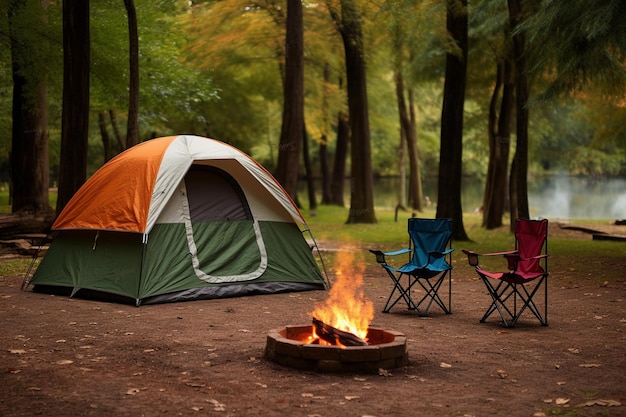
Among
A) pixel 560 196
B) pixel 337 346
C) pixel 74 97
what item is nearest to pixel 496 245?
pixel 74 97

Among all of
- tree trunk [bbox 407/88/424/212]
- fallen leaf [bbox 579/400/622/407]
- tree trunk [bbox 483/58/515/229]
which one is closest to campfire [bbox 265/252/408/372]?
fallen leaf [bbox 579/400/622/407]

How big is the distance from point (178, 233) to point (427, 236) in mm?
2985

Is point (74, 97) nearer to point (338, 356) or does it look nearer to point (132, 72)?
point (132, 72)

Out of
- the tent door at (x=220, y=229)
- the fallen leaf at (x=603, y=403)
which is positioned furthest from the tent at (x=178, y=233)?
the fallen leaf at (x=603, y=403)

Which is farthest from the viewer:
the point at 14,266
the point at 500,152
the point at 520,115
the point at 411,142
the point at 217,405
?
Result: the point at 411,142

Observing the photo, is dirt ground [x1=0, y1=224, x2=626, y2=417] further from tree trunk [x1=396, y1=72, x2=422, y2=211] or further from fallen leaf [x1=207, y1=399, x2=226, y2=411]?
tree trunk [x1=396, y1=72, x2=422, y2=211]

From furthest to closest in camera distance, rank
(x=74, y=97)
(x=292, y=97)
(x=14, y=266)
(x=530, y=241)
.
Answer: (x=292, y=97)
(x=74, y=97)
(x=14, y=266)
(x=530, y=241)

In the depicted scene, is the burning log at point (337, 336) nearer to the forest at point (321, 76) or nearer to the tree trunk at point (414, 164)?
the forest at point (321, 76)

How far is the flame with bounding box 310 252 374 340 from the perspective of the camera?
691cm

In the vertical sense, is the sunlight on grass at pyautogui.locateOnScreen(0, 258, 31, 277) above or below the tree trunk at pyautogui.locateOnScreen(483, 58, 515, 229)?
below

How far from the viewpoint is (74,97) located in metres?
14.1

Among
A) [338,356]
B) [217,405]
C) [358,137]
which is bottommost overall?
[217,405]

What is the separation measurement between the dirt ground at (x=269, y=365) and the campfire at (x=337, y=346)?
0.31 ft

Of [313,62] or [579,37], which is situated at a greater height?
[313,62]
